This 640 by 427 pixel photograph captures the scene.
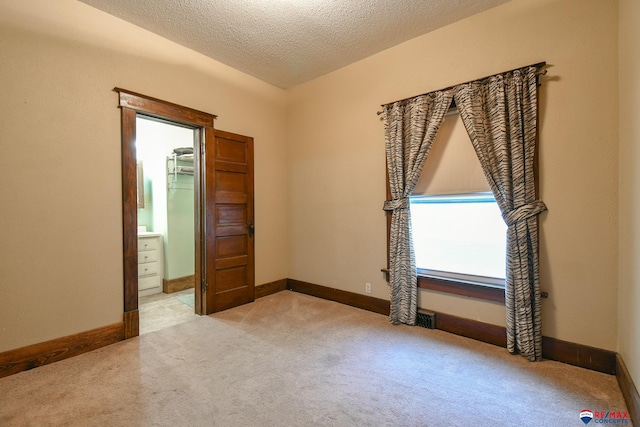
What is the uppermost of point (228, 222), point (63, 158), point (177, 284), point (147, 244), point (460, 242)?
→ point (63, 158)

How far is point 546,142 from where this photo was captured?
236cm

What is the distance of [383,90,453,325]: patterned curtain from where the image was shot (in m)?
2.92

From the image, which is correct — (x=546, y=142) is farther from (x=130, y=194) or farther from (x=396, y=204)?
(x=130, y=194)

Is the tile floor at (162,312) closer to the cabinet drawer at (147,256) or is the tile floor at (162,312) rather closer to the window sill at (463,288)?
the cabinet drawer at (147,256)

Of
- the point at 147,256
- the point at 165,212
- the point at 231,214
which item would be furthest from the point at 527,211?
the point at 147,256

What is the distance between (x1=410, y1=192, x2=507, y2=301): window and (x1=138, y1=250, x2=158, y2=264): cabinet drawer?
3.72 meters

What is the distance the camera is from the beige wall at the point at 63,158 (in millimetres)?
2230

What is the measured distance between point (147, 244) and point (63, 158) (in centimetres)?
206

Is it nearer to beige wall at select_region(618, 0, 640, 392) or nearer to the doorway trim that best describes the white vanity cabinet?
the doorway trim

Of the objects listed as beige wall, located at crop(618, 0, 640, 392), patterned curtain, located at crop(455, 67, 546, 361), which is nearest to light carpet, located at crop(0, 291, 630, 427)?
patterned curtain, located at crop(455, 67, 546, 361)

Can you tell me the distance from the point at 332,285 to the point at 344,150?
180 centimetres

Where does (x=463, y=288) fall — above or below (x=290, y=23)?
below

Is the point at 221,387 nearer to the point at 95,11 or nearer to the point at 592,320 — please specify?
the point at 592,320

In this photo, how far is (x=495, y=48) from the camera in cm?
260
